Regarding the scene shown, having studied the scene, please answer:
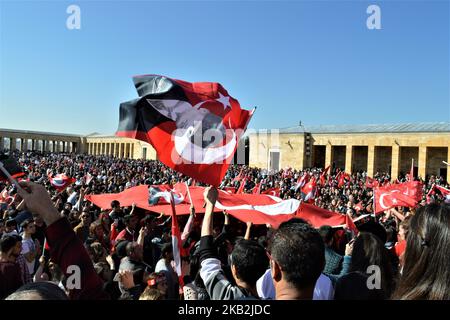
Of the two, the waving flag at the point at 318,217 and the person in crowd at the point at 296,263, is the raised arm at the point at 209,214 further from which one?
the waving flag at the point at 318,217

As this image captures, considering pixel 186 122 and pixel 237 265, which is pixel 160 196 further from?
pixel 237 265

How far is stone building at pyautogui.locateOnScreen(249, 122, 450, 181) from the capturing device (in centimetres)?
4328

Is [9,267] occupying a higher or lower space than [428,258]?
lower

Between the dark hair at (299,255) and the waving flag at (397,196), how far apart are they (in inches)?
433

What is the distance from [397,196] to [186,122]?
9418 millimetres

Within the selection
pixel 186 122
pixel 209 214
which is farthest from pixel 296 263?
pixel 186 122

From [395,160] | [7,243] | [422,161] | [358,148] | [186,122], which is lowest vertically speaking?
[395,160]

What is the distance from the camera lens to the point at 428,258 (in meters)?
1.82

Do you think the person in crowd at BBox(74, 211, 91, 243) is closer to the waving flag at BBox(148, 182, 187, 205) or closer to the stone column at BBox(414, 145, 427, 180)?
the waving flag at BBox(148, 182, 187, 205)

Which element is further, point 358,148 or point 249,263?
point 358,148

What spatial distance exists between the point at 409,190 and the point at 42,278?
1212cm

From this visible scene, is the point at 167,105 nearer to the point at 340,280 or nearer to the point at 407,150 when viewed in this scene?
the point at 340,280

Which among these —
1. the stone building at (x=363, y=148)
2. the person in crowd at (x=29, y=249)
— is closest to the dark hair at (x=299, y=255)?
the person in crowd at (x=29, y=249)
